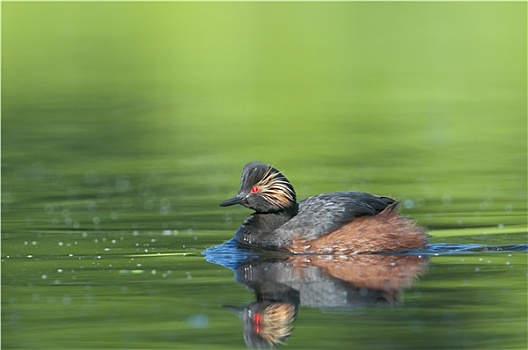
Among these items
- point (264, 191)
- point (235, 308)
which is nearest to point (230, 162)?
point (264, 191)

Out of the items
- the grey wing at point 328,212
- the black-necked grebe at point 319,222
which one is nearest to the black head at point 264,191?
the black-necked grebe at point 319,222

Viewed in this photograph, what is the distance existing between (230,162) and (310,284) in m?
9.28

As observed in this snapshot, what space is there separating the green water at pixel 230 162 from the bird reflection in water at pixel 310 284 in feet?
0.54

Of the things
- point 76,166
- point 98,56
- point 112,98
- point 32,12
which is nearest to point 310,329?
point 76,166

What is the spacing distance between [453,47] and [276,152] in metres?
23.0

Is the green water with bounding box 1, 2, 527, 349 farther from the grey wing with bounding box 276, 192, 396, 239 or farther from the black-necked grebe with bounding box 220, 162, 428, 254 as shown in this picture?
the grey wing with bounding box 276, 192, 396, 239

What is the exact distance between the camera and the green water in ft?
34.3

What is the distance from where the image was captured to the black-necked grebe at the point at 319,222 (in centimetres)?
1332

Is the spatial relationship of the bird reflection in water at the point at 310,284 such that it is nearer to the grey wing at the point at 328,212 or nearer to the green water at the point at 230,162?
the green water at the point at 230,162

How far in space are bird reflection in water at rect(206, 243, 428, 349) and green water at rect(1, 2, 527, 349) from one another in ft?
0.54

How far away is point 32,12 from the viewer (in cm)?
6438

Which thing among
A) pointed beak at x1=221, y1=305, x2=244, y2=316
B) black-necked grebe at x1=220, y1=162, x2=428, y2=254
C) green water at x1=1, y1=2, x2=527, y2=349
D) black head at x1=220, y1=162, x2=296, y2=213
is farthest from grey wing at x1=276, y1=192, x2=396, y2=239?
pointed beak at x1=221, y1=305, x2=244, y2=316

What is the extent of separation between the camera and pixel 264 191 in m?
13.8

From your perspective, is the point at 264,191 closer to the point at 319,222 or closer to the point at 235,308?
the point at 319,222
